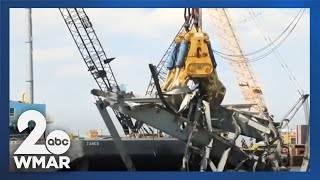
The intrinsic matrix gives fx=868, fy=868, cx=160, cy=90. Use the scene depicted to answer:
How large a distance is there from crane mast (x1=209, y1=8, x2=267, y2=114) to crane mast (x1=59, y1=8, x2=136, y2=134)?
93cm

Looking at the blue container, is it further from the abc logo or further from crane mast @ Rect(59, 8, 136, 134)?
crane mast @ Rect(59, 8, 136, 134)

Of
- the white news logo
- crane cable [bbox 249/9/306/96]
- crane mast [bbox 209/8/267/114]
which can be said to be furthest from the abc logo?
crane cable [bbox 249/9/306/96]

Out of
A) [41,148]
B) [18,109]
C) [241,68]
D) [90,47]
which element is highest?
[90,47]

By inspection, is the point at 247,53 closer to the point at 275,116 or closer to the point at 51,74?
the point at 275,116

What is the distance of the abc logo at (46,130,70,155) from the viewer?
695 centimetres

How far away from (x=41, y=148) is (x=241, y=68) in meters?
1.73

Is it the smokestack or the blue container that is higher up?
the smokestack

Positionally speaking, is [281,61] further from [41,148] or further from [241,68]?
[41,148]

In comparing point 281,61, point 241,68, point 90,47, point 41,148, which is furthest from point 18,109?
point 281,61

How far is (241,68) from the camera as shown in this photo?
7012 millimetres

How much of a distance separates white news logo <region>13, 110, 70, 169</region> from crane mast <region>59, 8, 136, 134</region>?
0.52 m

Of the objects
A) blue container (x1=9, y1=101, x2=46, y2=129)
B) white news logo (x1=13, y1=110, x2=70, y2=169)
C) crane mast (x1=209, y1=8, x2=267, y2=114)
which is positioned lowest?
white news logo (x1=13, y1=110, x2=70, y2=169)

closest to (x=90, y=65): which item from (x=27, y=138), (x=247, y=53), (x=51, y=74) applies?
(x=51, y=74)

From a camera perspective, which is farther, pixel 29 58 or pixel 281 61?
pixel 281 61
